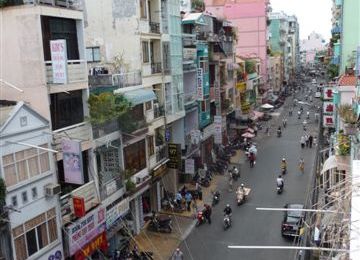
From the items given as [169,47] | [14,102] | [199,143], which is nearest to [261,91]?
[199,143]

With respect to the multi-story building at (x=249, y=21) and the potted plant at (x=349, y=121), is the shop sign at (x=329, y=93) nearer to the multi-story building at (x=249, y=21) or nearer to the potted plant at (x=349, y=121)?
the potted plant at (x=349, y=121)

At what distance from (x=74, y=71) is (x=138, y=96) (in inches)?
245

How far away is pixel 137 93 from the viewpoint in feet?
87.5

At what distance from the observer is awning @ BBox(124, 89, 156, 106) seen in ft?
82.9

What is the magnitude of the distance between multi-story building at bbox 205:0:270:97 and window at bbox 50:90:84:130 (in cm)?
Answer: 6152

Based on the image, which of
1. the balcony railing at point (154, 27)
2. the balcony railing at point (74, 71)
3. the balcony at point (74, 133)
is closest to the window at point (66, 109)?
the balcony at point (74, 133)

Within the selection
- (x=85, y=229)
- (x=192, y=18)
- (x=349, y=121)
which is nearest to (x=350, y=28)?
(x=192, y=18)

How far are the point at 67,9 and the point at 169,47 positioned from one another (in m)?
13.4

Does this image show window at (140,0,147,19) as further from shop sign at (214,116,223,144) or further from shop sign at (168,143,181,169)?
shop sign at (214,116,223,144)

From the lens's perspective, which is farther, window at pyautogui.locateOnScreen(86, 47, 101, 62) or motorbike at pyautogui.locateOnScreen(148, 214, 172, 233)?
window at pyautogui.locateOnScreen(86, 47, 101, 62)

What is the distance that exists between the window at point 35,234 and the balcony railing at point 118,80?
806 centimetres

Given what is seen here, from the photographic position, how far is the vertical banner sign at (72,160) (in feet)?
61.9

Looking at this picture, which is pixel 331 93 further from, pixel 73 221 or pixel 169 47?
pixel 73 221

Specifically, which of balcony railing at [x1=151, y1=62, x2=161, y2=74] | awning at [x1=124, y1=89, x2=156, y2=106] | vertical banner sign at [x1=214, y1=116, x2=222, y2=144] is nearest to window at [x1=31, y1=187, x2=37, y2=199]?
awning at [x1=124, y1=89, x2=156, y2=106]
